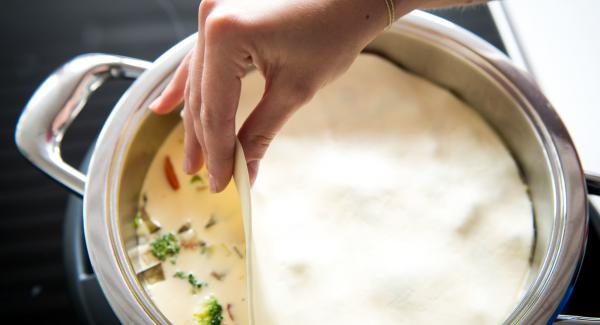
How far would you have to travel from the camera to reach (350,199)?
2.90 ft

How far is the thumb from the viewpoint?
2.21 feet

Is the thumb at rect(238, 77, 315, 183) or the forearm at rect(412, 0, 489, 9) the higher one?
the forearm at rect(412, 0, 489, 9)

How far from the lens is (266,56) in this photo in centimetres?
65

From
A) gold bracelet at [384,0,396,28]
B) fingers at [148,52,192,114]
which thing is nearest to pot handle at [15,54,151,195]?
fingers at [148,52,192,114]

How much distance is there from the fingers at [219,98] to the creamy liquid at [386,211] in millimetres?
168

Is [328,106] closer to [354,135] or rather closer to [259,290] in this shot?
[354,135]

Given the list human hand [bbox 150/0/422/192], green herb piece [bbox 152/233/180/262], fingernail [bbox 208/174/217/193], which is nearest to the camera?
human hand [bbox 150/0/422/192]

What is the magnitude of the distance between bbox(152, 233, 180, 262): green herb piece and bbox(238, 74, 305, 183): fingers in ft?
0.73

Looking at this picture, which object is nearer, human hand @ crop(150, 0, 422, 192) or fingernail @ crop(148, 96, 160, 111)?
human hand @ crop(150, 0, 422, 192)

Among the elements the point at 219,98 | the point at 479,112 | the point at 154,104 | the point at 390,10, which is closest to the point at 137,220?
the point at 154,104

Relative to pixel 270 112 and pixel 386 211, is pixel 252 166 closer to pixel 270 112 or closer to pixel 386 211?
pixel 270 112

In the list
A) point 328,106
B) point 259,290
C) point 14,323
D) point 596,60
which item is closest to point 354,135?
point 328,106

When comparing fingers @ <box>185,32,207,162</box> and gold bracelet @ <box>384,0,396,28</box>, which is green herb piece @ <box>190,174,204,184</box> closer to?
fingers @ <box>185,32,207,162</box>

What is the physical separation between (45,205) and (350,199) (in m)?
0.65
